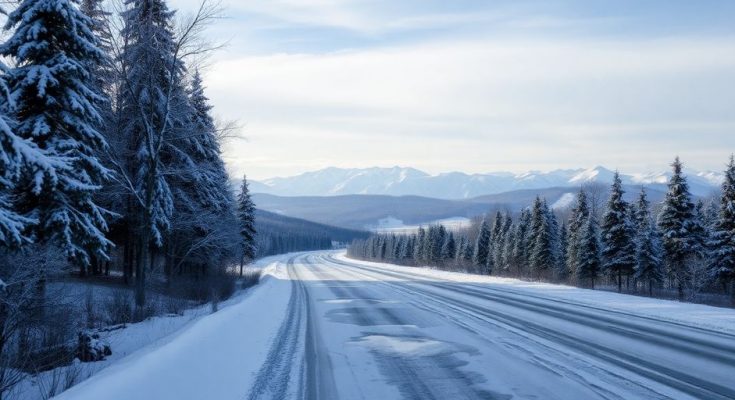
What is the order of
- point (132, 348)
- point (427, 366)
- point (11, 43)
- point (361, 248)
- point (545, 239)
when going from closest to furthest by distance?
point (427, 366) → point (132, 348) → point (11, 43) → point (545, 239) → point (361, 248)

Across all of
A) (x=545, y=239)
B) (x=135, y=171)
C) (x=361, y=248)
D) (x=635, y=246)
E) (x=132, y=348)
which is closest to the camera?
(x=132, y=348)

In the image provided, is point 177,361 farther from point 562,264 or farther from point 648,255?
point 562,264

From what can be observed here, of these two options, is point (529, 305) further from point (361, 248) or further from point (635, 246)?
point (361, 248)

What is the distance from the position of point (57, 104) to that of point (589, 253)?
4335cm

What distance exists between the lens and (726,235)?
37.4 metres

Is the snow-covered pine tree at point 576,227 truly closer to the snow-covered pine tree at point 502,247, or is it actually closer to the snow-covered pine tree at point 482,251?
the snow-covered pine tree at point 502,247

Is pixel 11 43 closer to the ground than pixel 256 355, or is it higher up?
higher up

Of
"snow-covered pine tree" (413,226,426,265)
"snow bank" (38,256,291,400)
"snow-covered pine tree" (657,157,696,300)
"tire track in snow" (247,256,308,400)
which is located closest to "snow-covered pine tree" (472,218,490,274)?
"snow-covered pine tree" (413,226,426,265)

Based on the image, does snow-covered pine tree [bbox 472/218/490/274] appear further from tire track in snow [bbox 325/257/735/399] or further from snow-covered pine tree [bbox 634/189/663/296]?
tire track in snow [bbox 325/257/735/399]

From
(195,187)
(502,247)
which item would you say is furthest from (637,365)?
A: (502,247)

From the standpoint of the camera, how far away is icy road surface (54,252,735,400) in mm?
6395

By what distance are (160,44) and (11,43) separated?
14.9 feet

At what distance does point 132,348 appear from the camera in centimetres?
1250

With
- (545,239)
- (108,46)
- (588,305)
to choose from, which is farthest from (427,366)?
(545,239)
